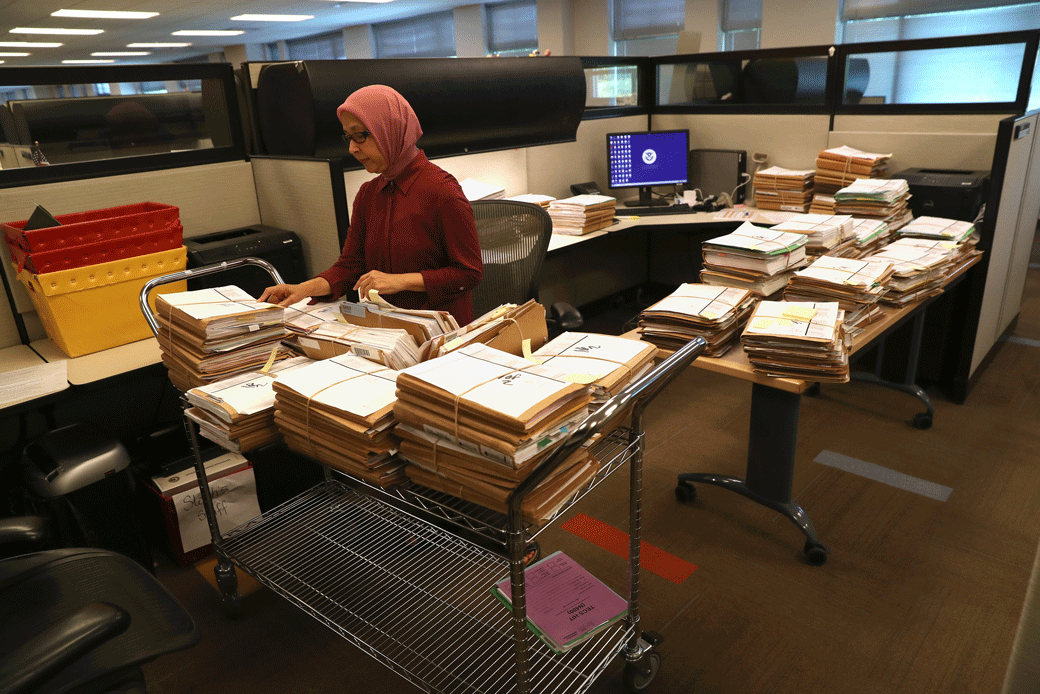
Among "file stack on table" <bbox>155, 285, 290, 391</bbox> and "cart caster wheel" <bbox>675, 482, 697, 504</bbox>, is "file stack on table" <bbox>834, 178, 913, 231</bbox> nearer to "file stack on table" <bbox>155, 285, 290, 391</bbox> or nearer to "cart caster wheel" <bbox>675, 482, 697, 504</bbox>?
"cart caster wheel" <bbox>675, 482, 697, 504</bbox>

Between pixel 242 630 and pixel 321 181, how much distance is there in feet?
4.61

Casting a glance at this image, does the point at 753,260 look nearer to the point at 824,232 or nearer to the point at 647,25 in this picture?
the point at 824,232

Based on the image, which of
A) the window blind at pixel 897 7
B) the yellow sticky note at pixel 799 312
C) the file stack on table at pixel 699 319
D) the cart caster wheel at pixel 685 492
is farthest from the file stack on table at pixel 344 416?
the window blind at pixel 897 7

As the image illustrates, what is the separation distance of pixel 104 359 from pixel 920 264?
2662mm

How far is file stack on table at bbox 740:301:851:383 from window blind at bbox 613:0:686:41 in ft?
28.0

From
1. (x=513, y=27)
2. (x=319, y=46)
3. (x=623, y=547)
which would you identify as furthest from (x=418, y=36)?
(x=623, y=547)

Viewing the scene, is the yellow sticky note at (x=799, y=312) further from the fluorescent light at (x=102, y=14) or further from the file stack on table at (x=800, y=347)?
the fluorescent light at (x=102, y=14)

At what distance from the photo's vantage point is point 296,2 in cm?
990

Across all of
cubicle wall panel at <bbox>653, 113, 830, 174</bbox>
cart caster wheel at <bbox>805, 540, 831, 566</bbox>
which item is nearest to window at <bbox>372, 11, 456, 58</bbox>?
cubicle wall panel at <bbox>653, 113, 830, 174</bbox>

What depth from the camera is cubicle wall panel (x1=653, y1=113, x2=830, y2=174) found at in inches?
142

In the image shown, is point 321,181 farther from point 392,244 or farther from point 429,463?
point 429,463

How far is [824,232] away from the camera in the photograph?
251cm

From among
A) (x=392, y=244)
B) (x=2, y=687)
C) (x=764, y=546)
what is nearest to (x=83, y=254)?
(x=392, y=244)

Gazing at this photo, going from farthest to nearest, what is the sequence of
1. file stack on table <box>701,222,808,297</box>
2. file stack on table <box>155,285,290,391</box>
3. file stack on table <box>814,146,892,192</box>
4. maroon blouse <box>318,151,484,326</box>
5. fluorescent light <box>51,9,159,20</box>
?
fluorescent light <box>51,9,159,20</box>
file stack on table <box>814,146,892,192</box>
file stack on table <box>701,222,808,297</box>
maroon blouse <box>318,151,484,326</box>
file stack on table <box>155,285,290,391</box>
